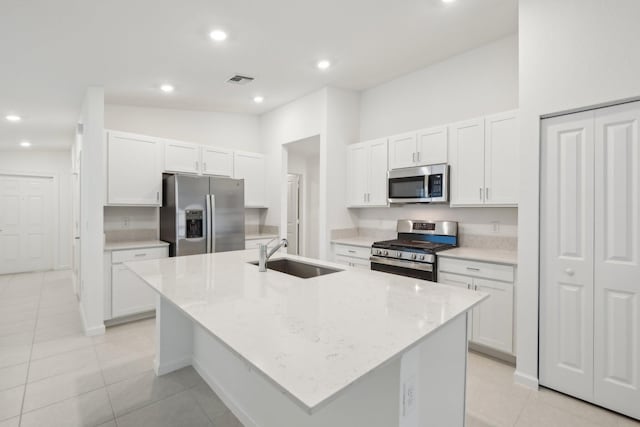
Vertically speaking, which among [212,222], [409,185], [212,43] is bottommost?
[212,222]

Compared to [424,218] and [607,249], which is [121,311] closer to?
[424,218]

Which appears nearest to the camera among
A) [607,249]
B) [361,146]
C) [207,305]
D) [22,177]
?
[207,305]

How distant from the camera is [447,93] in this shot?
3578 mm

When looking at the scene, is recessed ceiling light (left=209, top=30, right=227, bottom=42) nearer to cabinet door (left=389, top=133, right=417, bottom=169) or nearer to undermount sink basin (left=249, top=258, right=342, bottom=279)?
undermount sink basin (left=249, top=258, right=342, bottom=279)

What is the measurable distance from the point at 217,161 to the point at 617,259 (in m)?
4.34

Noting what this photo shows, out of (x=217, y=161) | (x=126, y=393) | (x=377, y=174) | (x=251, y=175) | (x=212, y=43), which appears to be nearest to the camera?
(x=126, y=393)

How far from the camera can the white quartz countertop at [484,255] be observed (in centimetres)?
264

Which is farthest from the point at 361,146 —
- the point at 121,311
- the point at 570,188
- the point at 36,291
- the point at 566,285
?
the point at 36,291

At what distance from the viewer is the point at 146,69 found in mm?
3205

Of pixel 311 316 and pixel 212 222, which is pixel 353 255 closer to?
pixel 212 222

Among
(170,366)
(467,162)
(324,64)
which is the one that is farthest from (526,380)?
(324,64)

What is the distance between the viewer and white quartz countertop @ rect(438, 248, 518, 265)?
2643 millimetres

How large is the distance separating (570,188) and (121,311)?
4.37 metres

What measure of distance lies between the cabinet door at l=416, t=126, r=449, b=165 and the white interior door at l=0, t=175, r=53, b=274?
7407 mm
